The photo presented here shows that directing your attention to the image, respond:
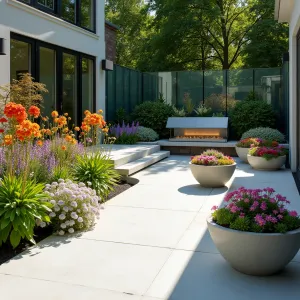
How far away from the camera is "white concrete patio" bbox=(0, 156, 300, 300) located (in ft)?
9.77

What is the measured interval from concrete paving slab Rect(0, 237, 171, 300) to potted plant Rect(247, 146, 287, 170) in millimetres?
5555

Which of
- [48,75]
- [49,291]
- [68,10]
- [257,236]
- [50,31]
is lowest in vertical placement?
[49,291]

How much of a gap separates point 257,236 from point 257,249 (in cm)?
11

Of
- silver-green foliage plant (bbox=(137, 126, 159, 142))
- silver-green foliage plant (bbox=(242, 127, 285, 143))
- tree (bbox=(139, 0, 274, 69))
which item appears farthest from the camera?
tree (bbox=(139, 0, 274, 69))

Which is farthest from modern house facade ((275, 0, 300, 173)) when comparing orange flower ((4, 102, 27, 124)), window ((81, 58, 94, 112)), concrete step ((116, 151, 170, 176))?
orange flower ((4, 102, 27, 124))

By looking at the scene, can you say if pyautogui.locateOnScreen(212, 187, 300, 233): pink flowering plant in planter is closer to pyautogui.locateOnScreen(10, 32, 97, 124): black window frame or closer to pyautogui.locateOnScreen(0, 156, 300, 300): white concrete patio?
pyautogui.locateOnScreen(0, 156, 300, 300): white concrete patio

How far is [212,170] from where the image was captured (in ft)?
21.9

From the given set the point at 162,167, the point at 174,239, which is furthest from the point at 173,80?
the point at 174,239

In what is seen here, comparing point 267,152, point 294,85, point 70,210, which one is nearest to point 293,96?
point 294,85

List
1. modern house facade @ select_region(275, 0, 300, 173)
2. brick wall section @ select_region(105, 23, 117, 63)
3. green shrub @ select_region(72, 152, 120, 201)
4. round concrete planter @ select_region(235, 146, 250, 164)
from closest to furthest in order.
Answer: green shrub @ select_region(72, 152, 120, 201) → modern house facade @ select_region(275, 0, 300, 173) → round concrete planter @ select_region(235, 146, 250, 164) → brick wall section @ select_region(105, 23, 117, 63)

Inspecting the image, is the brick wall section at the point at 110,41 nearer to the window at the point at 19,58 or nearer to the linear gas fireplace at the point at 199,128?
the linear gas fireplace at the point at 199,128

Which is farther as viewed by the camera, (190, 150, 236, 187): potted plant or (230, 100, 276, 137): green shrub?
(230, 100, 276, 137): green shrub

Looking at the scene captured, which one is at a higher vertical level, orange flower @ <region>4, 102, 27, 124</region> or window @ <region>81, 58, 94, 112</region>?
window @ <region>81, 58, 94, 112</region>

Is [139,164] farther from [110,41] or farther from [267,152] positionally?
[110,41]
